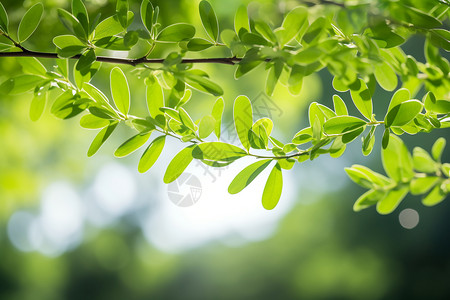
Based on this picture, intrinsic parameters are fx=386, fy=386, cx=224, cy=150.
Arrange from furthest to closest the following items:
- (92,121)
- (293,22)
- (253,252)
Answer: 1. (253,252)
2. (92,121)
3. (293,22)

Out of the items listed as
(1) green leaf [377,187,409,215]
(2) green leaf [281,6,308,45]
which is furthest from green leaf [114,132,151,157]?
(1) green leaf [377,187,409,215]

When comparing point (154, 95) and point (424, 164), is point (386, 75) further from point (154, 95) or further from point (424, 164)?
point (154, 95)

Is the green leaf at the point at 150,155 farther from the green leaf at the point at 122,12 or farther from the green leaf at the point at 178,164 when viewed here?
the green leaf at the point at 122,12

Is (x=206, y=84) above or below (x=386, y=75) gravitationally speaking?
below

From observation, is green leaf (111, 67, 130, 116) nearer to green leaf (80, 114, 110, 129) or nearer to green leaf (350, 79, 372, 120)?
green leaf (80, 114, 110, 129)

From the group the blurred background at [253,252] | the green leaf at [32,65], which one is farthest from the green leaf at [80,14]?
the blurred background at [253,252]

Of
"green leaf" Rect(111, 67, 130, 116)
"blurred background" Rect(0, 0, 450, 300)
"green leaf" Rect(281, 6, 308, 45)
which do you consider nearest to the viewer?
"green leaf" Rect(281, 6, 308, 45)

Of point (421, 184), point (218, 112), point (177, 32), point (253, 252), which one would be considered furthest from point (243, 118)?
point (253, 252)

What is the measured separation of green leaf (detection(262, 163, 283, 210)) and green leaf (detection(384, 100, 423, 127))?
0.14 m

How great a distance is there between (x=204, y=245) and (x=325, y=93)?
2989 mm

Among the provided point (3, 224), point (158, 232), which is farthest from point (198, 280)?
point (3, 224)

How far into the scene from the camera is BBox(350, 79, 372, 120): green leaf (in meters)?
0.47

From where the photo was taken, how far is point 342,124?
470mm

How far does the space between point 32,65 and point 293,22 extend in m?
0.36
